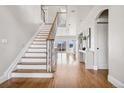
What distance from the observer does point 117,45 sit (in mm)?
3939

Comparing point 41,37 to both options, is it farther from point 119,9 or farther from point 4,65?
point 119,9

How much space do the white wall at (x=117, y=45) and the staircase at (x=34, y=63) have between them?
1.93 meters

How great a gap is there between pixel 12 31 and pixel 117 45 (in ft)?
10.6

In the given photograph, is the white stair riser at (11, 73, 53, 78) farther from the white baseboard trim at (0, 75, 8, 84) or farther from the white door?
the white door

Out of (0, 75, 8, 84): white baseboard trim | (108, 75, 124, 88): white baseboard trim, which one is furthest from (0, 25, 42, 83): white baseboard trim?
(108, 75, 124, 88): white baseboard trim

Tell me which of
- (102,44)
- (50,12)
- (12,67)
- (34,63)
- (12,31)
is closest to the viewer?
(12,31)

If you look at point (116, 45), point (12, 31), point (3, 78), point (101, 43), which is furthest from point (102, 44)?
point (3, 78)

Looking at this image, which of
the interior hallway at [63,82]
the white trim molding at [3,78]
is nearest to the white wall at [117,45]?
the interior hallway at [63,82]

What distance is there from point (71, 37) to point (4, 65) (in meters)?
15.9

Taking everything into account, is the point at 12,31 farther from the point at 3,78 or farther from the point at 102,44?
the point at 102,44

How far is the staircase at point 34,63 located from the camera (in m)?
4.97

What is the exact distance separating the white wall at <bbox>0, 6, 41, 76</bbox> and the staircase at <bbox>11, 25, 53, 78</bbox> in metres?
0.38

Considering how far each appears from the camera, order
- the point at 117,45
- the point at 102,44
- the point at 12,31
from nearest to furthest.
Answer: the point at 117,45
the point at 12,31
the point at 102,44
